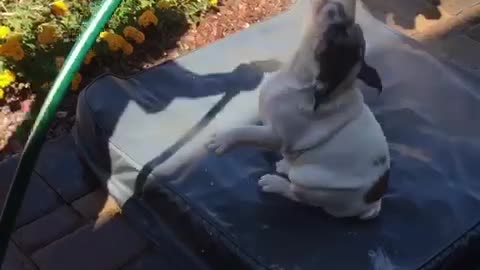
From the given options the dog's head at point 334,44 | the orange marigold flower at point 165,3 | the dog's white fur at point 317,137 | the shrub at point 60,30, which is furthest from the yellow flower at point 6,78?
the dog's head at point 334,44

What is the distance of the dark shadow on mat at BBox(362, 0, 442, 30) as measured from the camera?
296cm

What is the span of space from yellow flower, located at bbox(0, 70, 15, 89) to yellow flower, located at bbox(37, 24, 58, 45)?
16cm

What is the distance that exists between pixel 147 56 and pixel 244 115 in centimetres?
71

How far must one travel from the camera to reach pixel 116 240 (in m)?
1.97

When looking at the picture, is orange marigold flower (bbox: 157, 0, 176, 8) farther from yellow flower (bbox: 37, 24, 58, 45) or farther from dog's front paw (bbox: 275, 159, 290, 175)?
dog's front paw (bbox: 275, 159, 290, 175)

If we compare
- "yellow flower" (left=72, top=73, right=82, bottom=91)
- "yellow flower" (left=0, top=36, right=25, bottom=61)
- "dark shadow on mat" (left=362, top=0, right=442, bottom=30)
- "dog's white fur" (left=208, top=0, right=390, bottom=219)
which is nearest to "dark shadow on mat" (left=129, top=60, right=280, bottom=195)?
"dog's white fur" (left=208, top=0, right=390, bottom=219)

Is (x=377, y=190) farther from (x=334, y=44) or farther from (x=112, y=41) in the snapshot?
(x=112, y=41)

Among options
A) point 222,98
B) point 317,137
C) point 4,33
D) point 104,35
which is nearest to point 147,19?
point 104,35

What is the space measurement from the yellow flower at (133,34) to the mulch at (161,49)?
0.07 m

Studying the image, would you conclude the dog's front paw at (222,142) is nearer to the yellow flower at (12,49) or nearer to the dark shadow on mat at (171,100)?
the dark shadow on mat at (171,100)

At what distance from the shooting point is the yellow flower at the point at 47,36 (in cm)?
242

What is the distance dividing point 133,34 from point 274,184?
102 cm

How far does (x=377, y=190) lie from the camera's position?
1.72 meters

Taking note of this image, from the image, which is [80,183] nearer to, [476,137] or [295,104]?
[295,104]
